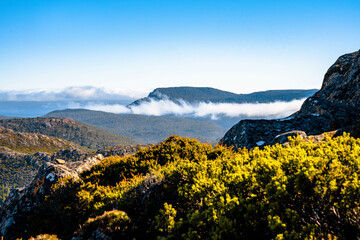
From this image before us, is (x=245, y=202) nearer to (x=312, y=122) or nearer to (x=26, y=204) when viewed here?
(x=26, y=204)

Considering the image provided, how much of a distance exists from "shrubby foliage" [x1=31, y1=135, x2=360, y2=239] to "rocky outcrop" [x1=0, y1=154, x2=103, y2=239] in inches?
56.2

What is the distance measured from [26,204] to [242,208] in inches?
397

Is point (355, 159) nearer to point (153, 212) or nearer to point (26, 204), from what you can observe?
point (153, 212)

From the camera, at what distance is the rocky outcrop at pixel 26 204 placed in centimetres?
948

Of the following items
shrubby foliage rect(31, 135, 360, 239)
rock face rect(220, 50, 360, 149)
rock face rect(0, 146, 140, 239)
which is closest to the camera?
shrubby foliage rect(31, 135, 360, 239)

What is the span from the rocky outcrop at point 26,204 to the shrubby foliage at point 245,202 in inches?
56.2

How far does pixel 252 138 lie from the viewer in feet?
45.4

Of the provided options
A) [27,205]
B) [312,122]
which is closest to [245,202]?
[27,205]

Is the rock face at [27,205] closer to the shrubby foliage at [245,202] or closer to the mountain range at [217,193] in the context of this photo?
the mountain range at [217,193]

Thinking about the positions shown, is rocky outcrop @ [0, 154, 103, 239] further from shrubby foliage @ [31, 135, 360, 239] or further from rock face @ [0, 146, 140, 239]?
shrubby foliage @ [31, 135, 360, 239]

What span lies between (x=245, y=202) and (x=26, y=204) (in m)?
10.1

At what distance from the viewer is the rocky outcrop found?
9484mm

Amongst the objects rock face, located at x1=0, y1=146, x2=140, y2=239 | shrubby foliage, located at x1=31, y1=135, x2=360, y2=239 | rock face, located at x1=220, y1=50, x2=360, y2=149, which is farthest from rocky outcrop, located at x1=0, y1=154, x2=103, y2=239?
rock face, located at x1=220, y1=50, x2=360, y2=149

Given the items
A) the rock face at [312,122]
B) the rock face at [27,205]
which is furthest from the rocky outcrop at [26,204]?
the rock face at [312,122]
